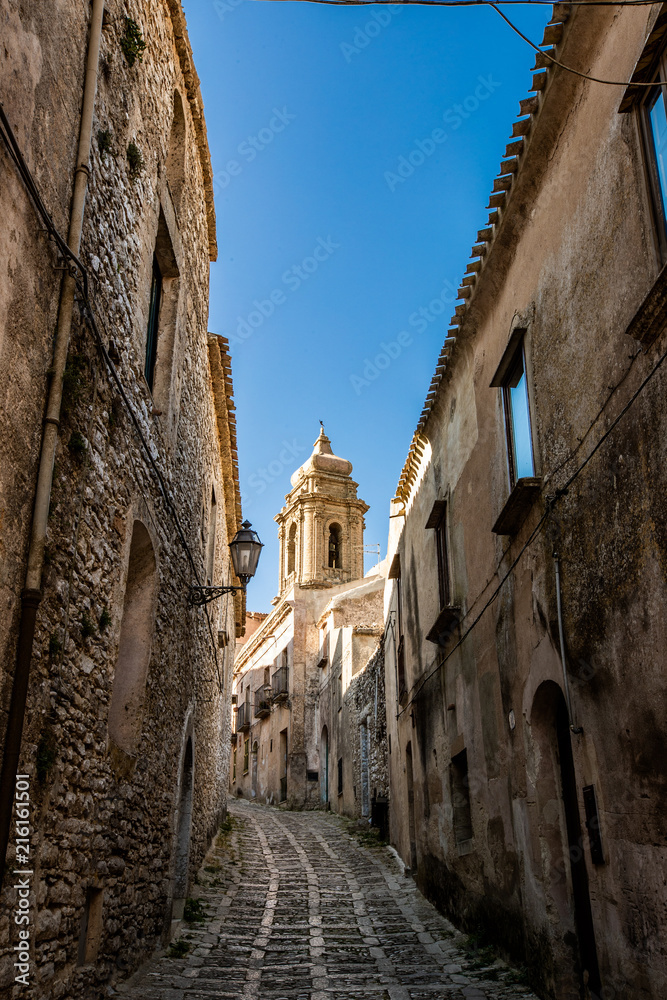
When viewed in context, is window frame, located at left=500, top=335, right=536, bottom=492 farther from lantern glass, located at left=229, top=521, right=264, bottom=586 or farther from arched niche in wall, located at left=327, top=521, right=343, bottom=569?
arched niche in wall, located at left=327, top=521, right=343, bottom=569

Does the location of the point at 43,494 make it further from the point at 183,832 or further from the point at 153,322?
the point at 183,832

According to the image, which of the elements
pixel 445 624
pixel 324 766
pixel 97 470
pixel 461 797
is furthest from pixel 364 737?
pixel 97 470

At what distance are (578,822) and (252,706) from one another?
1228 inches

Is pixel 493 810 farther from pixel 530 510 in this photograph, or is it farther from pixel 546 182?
pixel 546 182

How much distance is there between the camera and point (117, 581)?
567cm

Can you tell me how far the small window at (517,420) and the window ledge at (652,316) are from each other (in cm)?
230

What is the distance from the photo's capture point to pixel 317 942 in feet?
26.7

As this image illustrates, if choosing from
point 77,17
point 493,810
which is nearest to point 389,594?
point 493,810

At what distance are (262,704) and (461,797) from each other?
24.8 metres

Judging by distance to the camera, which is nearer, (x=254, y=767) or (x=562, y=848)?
(x=562, y=848)

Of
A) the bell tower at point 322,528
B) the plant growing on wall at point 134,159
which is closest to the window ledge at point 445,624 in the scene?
the plant growing on wall at point 134,159

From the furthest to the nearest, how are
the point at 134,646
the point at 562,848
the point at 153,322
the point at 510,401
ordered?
the point at 153,322 < the point at 510,401 < the point at 134,646 < the point at 562,848

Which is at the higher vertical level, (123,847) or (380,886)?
(123,847)

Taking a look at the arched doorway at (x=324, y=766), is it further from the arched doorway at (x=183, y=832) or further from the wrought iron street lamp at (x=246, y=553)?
the wrought iron street lamp at (x=246, y=553)
